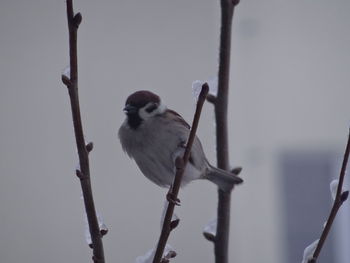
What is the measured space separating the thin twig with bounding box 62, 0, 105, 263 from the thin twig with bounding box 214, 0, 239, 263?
0.55 feet

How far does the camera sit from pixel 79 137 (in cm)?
42

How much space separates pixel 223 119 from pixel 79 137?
215 millimetres

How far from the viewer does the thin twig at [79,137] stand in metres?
0.40

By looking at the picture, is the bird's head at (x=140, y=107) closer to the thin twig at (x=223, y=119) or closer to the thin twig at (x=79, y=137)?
the thin twig at (x=223, y=119)

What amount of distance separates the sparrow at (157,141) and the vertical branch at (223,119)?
9.5 inches

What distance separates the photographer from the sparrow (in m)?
0.86

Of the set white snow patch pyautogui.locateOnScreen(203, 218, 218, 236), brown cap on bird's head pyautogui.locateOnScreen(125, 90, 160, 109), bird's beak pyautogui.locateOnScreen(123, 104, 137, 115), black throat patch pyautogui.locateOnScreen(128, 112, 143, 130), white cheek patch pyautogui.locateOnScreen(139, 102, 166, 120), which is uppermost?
brown cap on bird's head pyautogui.locateOnScreen(125, 90, 160, 109)

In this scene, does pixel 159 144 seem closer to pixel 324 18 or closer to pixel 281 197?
pixel 281 197

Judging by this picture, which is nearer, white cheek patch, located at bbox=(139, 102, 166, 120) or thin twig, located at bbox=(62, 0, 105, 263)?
thin twig, located at bbox=(62, 0, 105, 263)

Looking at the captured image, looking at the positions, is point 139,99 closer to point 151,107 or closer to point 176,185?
point 151,107

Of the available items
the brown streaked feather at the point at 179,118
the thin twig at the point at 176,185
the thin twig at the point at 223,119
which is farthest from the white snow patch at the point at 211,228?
the brown streaked feather at the point at 179,118

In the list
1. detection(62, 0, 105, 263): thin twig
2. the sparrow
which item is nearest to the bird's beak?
the sparrow

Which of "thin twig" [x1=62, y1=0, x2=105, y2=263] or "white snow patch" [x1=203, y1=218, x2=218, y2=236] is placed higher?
"thin twig" [x1=62, y1=0, x2=105, y2=263]

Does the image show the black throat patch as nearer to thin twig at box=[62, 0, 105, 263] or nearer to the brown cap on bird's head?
the brown cap on bird's head
